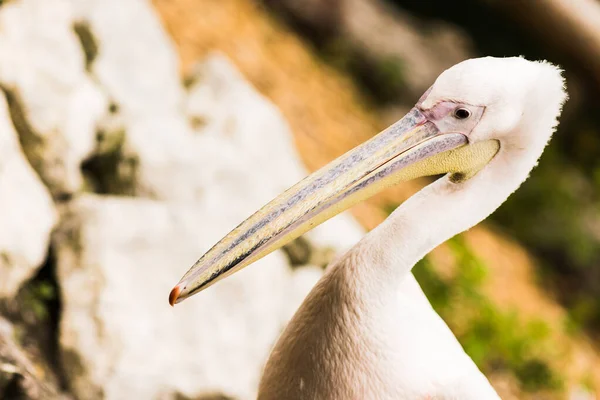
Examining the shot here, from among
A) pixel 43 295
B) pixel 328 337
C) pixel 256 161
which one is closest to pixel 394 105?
pixel 256 161

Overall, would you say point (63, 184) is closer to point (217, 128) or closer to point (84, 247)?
point (84, 247)

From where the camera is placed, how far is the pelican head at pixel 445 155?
1.44 metres

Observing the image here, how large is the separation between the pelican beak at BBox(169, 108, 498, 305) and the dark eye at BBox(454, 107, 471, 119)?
41mm

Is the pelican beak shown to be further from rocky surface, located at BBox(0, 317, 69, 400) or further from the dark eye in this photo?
rocky surface, located at BBox(0, 317, 69, 400)

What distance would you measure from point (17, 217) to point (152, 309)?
0.52m

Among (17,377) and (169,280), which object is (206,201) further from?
(17,377)

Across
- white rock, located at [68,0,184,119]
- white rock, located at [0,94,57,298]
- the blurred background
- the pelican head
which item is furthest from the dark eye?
white rock, located at [68,0,184,119]

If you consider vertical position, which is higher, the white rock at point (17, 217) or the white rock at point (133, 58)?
the white rock at point (133, 58)


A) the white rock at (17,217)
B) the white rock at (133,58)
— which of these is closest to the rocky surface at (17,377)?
the white rock at (17,217)

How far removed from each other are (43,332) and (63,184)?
1.75ft

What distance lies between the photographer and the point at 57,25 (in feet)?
8.85

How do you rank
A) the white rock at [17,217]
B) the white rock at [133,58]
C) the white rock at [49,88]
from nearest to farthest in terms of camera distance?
1. the white rock at [17,217]
2. the white rock at [49,88]
3. the white rock at [133,58]

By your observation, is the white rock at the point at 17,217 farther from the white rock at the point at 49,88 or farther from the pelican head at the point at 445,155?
the pelican head at the point at 445,155

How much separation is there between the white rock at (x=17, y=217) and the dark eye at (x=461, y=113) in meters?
1.42
